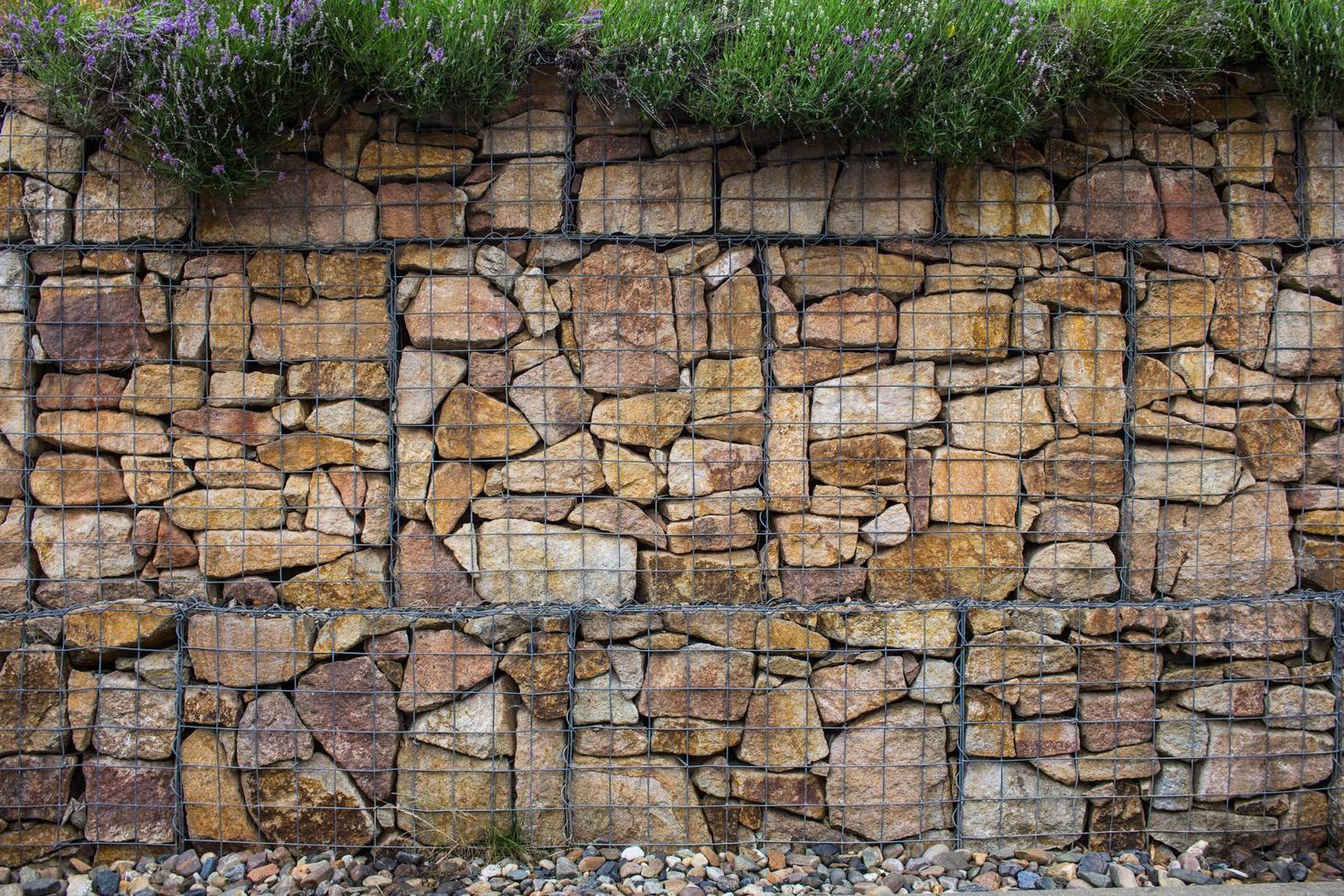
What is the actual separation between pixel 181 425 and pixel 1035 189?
3.17m

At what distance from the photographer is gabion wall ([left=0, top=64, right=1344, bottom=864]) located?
10.6 feet

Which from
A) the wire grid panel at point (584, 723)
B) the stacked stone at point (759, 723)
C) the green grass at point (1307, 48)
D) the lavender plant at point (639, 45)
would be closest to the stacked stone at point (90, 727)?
the wire grid panel at point (584, 723)

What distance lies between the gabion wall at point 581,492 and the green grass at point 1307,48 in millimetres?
587

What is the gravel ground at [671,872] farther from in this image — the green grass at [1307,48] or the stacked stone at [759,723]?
the green grass at [1307,48]

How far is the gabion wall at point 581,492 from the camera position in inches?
127

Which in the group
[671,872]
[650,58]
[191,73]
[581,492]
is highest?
[650,58]

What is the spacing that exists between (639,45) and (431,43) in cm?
69

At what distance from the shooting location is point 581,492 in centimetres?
322

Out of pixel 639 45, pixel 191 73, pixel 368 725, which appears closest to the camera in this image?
pixel 191 73

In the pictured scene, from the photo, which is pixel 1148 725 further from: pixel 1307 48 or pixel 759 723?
pixel 1307 48

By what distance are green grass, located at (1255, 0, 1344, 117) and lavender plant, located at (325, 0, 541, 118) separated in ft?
8.31

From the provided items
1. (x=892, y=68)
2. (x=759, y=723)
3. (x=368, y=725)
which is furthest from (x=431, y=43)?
(x=759, y=723)

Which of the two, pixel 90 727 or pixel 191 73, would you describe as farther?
pixel 90 727

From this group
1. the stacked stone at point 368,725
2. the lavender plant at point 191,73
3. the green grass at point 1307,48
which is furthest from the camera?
the stacked stone at point 368,725
